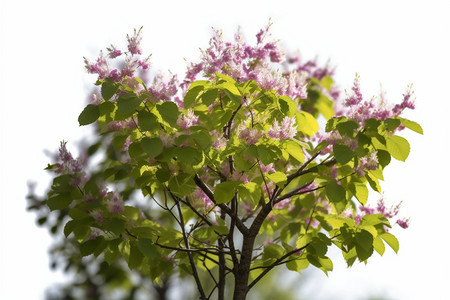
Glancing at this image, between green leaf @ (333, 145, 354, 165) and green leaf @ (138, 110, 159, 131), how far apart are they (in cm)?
87

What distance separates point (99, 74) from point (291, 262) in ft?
5.02

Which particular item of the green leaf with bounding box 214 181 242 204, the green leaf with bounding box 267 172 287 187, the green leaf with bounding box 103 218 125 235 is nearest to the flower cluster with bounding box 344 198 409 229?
the green leaf with bounding box 267 172 287 187

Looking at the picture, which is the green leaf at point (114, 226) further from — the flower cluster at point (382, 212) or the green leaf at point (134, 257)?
the flower cluster at point (382, 212)

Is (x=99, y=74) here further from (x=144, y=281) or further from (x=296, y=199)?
(x=144, y=281)

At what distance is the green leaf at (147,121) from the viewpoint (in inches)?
104

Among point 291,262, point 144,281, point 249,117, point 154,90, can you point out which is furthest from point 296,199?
point 144,281

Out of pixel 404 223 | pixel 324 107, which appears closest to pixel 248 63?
pixel 324 107

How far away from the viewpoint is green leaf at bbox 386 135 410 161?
2770mm

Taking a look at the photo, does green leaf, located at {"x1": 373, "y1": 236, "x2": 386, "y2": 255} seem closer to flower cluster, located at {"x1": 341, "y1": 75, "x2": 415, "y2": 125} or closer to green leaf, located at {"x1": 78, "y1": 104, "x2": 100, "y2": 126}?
flower cluster, located at {"x1": 341, "y1": 75, "x2": 415, "y2": 125}

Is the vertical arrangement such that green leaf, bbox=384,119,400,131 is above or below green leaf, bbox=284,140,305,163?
below

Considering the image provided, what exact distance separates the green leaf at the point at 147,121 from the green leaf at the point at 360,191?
1.10 metres

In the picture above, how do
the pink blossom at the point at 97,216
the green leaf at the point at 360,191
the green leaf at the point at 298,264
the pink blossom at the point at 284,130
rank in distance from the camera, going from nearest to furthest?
1. the pink blossom at the point at 284,130
2. the pink blossom at the point at 97,216
3. the green leaf at the point at 360,191
4. the green leaf at the point at 298,264

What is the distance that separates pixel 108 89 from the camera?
2.62 meters

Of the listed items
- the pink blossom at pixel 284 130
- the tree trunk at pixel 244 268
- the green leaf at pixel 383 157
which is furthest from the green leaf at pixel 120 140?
the green leaf at pixel 383 157
